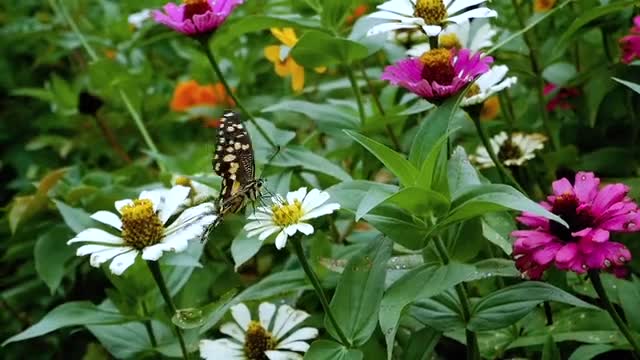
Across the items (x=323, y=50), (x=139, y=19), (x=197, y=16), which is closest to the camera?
(x=197, y=16)

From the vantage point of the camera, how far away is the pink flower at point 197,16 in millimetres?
892

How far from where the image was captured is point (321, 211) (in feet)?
2.41

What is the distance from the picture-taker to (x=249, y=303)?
931mm

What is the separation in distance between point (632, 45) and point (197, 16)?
446mm

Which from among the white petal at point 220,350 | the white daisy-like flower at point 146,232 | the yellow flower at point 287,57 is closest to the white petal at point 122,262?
the white daisy-like flower at point 146,232

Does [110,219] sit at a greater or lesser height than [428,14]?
lesser

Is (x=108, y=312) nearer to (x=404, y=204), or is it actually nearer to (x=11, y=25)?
(x=404, y=204)

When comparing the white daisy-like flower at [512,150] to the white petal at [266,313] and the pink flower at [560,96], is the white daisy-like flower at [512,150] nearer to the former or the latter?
the pink flower at [560,96]

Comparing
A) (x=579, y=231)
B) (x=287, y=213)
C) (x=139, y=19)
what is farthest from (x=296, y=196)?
(x=139, y=19)

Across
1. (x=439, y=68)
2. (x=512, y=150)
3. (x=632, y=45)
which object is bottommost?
(x=512, y=150)

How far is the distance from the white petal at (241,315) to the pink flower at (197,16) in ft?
0.87

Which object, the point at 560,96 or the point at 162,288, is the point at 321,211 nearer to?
the point at 162,288

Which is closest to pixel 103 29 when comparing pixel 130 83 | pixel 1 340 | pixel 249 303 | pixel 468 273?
pixel 130 83

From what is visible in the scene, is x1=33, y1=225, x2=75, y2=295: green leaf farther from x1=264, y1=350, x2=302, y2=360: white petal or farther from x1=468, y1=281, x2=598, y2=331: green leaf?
x1=468, y1=281, x2=598, y2=331: green leaf
